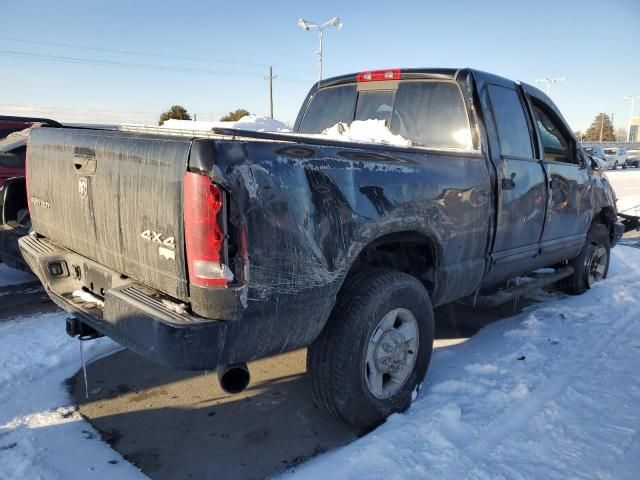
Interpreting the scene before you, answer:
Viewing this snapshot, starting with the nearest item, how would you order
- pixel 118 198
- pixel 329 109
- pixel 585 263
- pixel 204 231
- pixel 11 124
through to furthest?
1. pixel 204 231
2. pixel 118 198
3. pixel 329 109
4. pixel 585 263
5. pixel 11 124

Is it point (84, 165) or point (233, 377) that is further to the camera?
point (84, 165)

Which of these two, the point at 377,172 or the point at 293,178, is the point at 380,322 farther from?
the point at 293,178

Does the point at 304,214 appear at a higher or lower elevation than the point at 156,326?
higher

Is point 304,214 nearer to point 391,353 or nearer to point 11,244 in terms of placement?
point 391,353

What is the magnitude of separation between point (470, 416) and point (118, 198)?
2.34m

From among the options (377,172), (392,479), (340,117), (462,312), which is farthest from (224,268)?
(462,312)

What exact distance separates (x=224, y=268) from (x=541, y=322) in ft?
11.9

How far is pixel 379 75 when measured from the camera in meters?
4.07

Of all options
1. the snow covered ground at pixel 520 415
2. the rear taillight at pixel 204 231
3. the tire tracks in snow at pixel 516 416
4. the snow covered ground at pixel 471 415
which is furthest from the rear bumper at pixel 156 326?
the tire tracks in snow at pixel 516 416

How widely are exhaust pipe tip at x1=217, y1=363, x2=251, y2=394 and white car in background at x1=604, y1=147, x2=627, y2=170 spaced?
3790 centimetres

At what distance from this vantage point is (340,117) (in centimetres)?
435

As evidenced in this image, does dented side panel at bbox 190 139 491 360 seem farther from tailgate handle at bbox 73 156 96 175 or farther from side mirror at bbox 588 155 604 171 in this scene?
side mirror at bbox 588 155 604 171

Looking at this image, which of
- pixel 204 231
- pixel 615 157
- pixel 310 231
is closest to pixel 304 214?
pixel 310 231

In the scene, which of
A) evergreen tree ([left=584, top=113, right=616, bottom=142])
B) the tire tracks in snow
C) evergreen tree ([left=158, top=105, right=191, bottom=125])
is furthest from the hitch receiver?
evergreen tree ([left=584, top=113, right=616, bottom=142])
